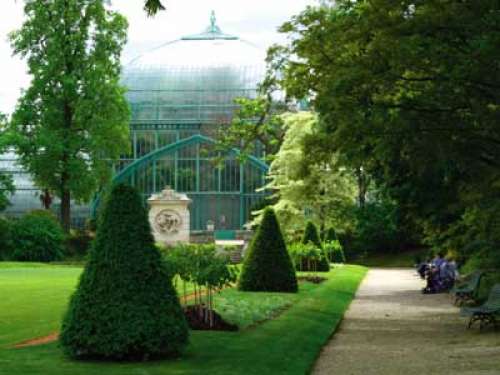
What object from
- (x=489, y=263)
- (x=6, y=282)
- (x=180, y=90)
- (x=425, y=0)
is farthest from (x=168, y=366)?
(x=180, y=90)

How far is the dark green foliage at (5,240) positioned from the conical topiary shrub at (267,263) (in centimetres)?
2576

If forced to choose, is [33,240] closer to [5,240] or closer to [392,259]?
[5,240]

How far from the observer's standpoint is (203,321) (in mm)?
15594

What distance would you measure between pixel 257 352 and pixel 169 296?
1.88m

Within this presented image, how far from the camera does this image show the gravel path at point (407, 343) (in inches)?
481

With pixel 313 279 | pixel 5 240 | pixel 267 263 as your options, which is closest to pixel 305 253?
pixel 313 279

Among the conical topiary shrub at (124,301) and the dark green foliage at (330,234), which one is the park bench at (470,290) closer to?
the conical topiary shrub at (124,301)

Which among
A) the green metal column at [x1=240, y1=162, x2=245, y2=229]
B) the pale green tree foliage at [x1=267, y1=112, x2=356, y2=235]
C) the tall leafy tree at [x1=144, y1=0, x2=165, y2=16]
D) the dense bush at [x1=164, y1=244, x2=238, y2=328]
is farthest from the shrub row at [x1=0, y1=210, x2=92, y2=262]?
the tall leafy tree at [x1=144, y1=0, x2=165, y2=16]

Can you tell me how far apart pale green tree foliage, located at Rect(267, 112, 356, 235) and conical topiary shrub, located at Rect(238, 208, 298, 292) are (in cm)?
2304

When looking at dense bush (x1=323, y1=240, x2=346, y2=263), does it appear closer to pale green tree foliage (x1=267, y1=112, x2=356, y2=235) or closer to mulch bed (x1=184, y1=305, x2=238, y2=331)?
pale green tree foliage (x1=267, y1=112, x2=356, y2=235)

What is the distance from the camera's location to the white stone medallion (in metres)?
51.6

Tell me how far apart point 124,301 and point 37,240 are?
37211mm

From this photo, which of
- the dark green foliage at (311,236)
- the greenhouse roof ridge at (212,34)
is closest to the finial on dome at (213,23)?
the greenhouse roof ridge at (212,34)

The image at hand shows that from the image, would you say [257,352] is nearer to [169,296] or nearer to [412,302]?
[169,296]
